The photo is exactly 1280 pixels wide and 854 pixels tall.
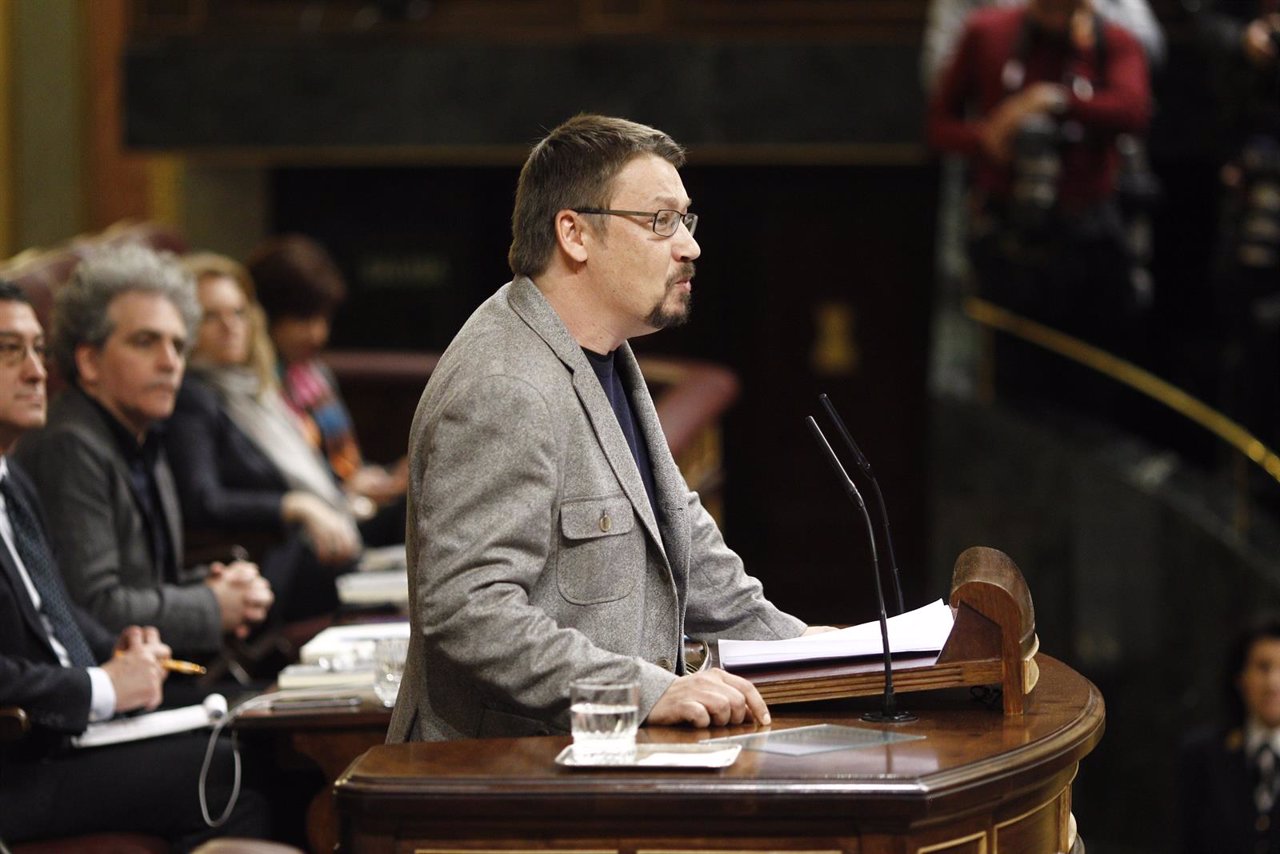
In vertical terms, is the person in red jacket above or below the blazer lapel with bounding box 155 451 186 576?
above

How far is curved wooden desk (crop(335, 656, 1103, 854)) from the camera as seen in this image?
2254mm

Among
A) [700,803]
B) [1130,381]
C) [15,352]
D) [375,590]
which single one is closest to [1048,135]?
[1130,381]

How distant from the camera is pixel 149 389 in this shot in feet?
13.3

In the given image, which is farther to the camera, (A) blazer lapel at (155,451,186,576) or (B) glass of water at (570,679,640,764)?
(A) blazer lapel at (155,451,186,576)

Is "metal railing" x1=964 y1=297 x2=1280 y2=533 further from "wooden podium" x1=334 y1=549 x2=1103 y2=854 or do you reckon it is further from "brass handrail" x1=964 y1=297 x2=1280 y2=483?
"wooden podium" x1=334 y1=549 x2=1103 y2=854

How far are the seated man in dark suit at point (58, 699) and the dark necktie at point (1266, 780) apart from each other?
262 centimetres

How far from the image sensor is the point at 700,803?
7.40ft

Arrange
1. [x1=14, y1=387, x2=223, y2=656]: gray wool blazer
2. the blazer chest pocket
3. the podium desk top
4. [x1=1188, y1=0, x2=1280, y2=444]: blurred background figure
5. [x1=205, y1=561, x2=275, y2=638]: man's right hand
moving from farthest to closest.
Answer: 1. [x1=1188, y1=0, x2=1280, y2=444]: blurred background figure
2. [x1=205, y1=561, x2=275, y2=638]: man's right hand
3. [x1=14, y1=387, x2=223, y2=656]: gray wool blazer
4. the blazer chest pocket
5. the podium desk top

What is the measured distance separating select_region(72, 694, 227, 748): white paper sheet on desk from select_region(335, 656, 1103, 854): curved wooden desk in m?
1.15

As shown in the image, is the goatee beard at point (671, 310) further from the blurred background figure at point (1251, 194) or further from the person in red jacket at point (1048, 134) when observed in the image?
the person in red jacket at point (1048, 134)

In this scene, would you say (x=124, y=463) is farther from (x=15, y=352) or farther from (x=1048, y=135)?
(x=1048, y=135)

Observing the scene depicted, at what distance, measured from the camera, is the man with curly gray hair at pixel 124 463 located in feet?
12.8

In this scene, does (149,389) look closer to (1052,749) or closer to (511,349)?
(511,349)

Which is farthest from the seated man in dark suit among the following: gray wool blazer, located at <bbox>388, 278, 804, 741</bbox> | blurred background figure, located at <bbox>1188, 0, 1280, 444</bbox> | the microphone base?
blurred background figure, located at <bbox>1188, 0, 1280, 444</bbox>
